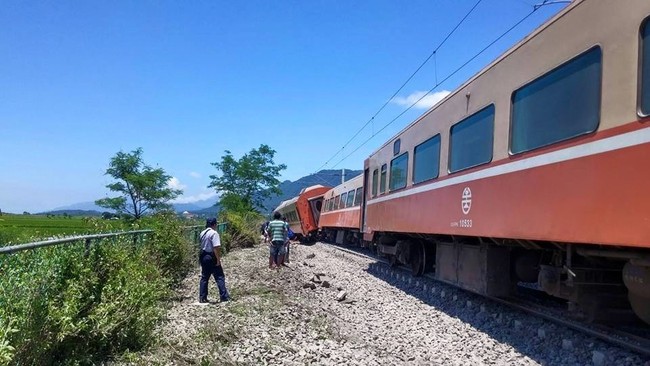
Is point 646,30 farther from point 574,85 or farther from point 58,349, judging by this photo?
point 58,349

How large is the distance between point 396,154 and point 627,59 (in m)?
9.03

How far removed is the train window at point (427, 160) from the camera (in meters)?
9.91

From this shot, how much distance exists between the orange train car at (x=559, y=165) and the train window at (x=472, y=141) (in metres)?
0.02

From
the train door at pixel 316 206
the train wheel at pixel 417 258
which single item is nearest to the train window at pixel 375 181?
the train wheel at pixel 417 258

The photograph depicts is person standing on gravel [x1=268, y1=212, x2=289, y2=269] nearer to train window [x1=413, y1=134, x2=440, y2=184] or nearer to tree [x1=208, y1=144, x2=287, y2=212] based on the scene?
train window [x1=413, y1=134, x2=440, y2=184]

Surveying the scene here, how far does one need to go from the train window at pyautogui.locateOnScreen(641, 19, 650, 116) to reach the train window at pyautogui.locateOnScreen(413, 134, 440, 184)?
5429mm

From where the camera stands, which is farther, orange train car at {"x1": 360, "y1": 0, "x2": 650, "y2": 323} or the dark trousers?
the dark trousers

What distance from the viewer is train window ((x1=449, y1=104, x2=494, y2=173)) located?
7.46 m

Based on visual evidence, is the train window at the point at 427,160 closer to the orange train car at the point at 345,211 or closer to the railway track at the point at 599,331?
the railway track at the point at 599,331

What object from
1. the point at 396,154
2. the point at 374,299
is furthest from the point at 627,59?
the point at 396,154

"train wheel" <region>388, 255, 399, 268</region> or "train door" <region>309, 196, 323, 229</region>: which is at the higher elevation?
"train door" <region>309, 196, 323, 229</region>

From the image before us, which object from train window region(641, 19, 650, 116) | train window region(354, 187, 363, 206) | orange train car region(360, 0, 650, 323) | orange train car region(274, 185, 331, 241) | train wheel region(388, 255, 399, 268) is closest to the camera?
train window region(641, 19, 650, 116)

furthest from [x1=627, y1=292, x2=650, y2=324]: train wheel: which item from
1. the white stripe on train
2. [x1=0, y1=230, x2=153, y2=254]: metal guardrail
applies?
[x1=0, y1=230, x2=153, y2=254]: metal guardrail

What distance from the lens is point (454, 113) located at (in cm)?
909
